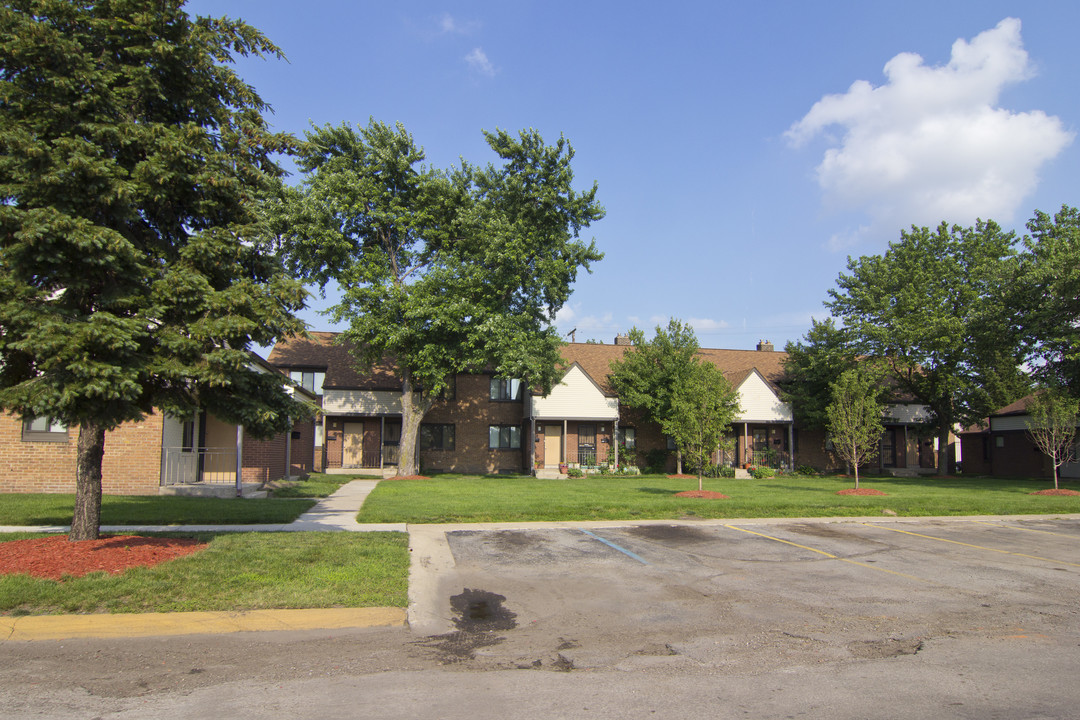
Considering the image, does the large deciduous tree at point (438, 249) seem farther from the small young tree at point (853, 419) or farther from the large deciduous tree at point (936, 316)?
the large deciduous tree at point (936, 316)

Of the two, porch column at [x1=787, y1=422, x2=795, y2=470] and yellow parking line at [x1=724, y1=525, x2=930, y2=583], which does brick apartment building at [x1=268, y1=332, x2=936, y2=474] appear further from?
yellow parking line at [x1=724, y1=525, x2=930, y2=583]

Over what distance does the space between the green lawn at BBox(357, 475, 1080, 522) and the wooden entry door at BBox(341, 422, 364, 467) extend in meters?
9.19

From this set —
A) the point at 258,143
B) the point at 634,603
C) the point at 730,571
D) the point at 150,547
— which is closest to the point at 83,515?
the point at 150,547

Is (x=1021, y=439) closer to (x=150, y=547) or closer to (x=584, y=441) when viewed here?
(x=584, y=441)

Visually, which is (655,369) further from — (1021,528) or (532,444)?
(1021,528)

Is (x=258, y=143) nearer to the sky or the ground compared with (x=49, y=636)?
nearer to the sky

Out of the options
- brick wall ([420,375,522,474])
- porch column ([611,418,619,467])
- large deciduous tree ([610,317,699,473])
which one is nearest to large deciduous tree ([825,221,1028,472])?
large deciduous tree ([610,317,699,473])

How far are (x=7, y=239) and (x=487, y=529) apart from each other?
9.10 m

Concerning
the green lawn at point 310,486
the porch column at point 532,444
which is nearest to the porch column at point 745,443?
the porch column at point 532,444

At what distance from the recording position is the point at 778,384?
37.7m

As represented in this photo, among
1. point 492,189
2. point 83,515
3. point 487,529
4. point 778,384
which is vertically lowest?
point 487,529

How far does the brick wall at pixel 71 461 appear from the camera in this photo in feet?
55.9

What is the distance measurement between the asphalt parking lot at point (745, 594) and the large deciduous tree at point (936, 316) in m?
20.0

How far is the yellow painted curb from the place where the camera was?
651 cm
